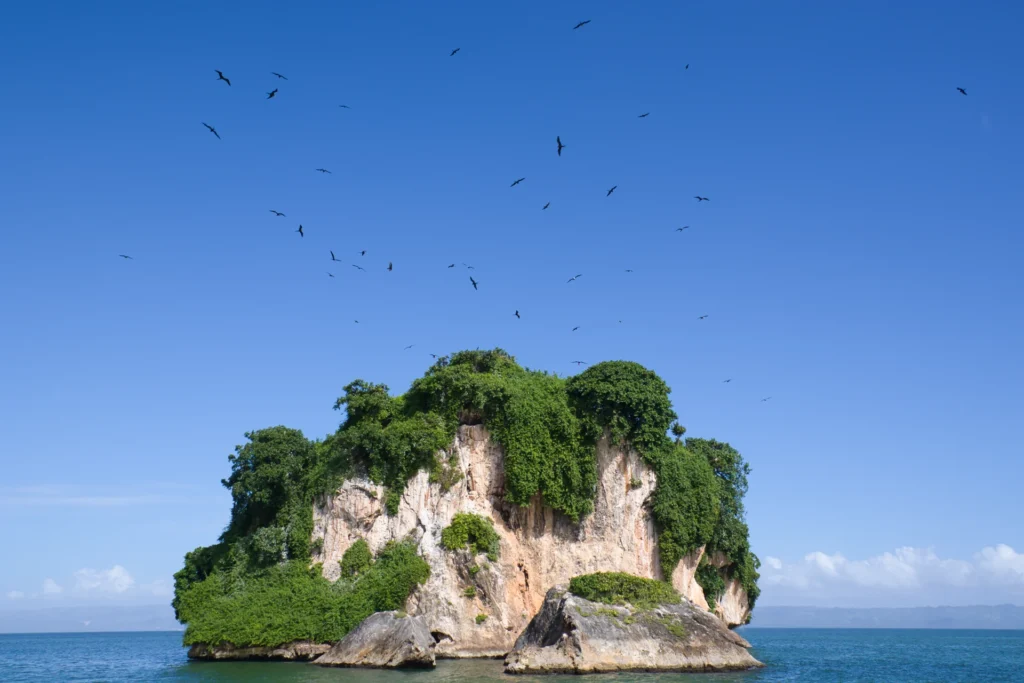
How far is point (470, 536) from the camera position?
4066cm

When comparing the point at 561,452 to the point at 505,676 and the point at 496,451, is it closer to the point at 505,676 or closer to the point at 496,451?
the point at 496,451

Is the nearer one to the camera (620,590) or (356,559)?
(620,590)

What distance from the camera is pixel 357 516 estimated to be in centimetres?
4178

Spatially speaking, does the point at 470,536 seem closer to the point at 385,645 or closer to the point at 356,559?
the point at 356,559

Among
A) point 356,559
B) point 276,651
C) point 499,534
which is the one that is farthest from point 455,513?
point 276,651

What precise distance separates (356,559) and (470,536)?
217 inches

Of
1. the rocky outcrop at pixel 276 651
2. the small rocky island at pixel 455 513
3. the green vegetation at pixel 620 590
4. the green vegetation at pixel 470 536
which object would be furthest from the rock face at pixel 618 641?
the rocky outcrop at pixel 276 651

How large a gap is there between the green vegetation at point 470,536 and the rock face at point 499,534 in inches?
16.4

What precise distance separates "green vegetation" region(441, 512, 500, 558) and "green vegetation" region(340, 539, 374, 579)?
3686 millimetres

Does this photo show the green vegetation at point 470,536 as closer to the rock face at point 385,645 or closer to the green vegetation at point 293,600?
the green vegetation at point 293,600

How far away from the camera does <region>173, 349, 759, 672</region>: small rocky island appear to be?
38844 millimetres

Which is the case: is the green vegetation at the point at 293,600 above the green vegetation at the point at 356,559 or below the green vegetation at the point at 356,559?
below

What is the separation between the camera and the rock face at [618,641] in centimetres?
3269

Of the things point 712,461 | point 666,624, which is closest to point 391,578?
point 666,624
